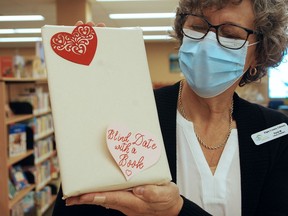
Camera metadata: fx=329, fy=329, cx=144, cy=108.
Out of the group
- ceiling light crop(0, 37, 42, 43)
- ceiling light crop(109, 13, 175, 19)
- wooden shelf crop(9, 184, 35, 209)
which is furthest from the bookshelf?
ceiling light crop(0, 37, 42, 43)

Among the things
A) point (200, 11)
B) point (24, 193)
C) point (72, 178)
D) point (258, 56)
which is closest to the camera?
point (72, 178)

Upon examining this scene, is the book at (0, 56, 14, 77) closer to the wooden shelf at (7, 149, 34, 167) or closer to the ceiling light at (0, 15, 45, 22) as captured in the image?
the wooden shelf at (7, 149, 34, 167)

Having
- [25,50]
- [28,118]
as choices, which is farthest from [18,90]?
[25,50]

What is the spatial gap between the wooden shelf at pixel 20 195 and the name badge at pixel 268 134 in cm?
248

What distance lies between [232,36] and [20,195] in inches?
111

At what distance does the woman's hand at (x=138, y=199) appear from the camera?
0.62 m

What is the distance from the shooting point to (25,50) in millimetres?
12508

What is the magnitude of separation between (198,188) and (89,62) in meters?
0.57

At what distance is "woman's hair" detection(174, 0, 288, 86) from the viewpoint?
1018 mm

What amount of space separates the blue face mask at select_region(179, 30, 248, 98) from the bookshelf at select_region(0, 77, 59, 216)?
214 centimetres

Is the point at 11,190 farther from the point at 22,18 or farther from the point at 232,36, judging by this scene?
the point at 22,18

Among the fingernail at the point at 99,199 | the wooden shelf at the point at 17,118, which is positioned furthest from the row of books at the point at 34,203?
the fingernail at the point at 99,199

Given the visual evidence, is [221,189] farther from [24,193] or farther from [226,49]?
[24,193]

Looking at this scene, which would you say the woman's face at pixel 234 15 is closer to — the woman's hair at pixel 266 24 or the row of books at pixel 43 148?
the woman's hair at pixel 266 24
